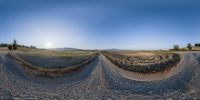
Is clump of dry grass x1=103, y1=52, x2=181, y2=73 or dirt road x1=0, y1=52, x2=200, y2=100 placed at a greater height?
clump of dry grass x1=103, y1=52, x2=181, y2=73

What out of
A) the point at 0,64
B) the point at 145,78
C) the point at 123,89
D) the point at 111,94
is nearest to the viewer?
the point at 111,94

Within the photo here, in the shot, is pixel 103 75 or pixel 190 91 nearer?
pixel 190 91

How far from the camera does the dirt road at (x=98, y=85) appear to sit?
65.8 ft

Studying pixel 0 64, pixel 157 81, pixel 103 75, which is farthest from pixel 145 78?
pixel 0 64

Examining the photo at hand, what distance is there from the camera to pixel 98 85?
77.6 ft

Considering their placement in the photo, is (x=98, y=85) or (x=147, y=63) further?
(x=147, y=63)

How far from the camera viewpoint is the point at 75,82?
24.9 m

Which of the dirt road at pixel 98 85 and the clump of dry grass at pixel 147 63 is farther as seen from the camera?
the clump of dry grass at pixel 147 63

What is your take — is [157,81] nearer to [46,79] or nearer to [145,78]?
[145,78]

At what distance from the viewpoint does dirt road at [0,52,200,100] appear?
65.8 feet

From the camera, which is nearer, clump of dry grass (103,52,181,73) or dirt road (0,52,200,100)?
dirt road (0,52,200,100)

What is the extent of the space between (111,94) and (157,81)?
609 centimetres

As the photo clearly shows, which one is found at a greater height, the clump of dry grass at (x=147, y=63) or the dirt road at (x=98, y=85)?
the clump of dry grass at (x=147, y=63)

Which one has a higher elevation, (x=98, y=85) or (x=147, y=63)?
(x=147, y=63)
